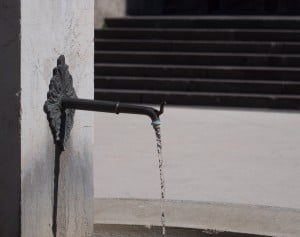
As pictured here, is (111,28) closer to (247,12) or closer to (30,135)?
(247,12)

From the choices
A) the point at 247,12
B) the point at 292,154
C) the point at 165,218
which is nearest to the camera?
the point at 165,218

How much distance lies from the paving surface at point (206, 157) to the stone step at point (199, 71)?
1154mm

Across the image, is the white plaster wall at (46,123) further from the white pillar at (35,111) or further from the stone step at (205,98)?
the stone step at (205,98)

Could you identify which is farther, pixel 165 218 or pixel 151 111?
pixel 165 218

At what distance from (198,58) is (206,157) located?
4676 mm

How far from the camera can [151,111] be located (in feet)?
11.8

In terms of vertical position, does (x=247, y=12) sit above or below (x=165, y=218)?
above

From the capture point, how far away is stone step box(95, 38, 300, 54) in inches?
468

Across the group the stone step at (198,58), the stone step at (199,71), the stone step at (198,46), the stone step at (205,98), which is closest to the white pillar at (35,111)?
the stone step at (205,98)

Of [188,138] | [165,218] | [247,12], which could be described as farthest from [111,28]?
[165,218]

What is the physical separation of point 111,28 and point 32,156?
978 centimetres

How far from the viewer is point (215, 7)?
1655 centimetres

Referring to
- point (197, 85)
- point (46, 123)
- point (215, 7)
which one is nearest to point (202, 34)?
point (197, 85)

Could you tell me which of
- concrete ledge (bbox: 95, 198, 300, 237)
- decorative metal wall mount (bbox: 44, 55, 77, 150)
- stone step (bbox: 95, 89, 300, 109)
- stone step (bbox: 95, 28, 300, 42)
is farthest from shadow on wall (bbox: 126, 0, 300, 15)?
decorative metal wall mount (bbox: 44, 55, 77, 150)
